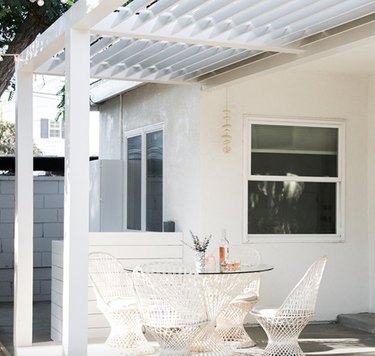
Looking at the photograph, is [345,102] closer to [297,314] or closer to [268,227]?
[268,227]

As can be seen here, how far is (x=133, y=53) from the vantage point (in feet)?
26.0

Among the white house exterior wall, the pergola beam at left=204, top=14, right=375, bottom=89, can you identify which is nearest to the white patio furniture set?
the white house exterior wall

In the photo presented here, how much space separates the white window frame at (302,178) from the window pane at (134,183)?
2117 mm

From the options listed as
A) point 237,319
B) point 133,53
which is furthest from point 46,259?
point 133,53

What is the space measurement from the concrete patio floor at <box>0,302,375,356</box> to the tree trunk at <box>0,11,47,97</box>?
2690 mm

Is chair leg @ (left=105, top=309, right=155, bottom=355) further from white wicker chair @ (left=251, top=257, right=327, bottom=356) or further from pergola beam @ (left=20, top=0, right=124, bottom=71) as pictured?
pergola beam @ (left=20, top=0, right=124, bottom=71)

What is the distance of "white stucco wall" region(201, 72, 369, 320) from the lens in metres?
9.29

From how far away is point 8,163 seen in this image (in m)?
14.1

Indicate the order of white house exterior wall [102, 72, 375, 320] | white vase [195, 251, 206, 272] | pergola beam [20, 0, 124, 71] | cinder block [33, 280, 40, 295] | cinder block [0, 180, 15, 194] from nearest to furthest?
pergola beam [20, 0, 124, 71] < white vase [195, 251, 206, 272] < white house exterior wall [102, 72, 375, 320] < cinder block [0, 180, 15, 194] < cinder block [33, 280, 40, 295]

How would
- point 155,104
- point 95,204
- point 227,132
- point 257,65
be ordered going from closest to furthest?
1. point 257,65
2. point 227,132
3. point 155,104
4. point 95,204

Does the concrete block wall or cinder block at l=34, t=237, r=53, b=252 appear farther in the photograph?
cinder block at l=34, t=237, r=53, b=252

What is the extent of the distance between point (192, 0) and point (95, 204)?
594 cm

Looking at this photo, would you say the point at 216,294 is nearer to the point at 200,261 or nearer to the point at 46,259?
the point at 200,261

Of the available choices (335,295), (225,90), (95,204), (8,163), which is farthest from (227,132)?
(8,163)
